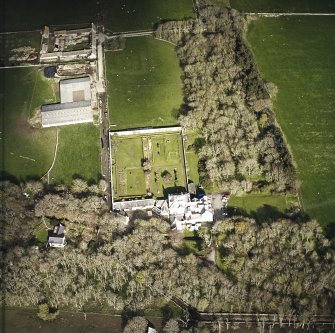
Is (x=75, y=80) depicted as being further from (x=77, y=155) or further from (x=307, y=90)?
(x=307, y=90)

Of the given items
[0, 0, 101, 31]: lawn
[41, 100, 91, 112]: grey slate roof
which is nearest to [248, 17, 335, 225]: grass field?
[41, 100, 91, 112]: grey slate roof

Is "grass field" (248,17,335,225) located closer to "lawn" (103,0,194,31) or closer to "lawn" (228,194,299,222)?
"lawn" (228,194,299,222)

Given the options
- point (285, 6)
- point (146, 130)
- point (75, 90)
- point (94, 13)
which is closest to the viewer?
point (146, 130)

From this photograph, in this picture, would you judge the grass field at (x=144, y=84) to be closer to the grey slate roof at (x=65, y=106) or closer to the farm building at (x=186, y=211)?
the grey slate roof at (x=65, y=106)

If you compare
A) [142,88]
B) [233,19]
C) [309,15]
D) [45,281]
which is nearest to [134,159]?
[142,88]

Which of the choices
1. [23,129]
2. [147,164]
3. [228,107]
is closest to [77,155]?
[23,129]

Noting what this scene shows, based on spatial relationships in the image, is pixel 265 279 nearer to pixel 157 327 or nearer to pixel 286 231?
pixel 286 231
